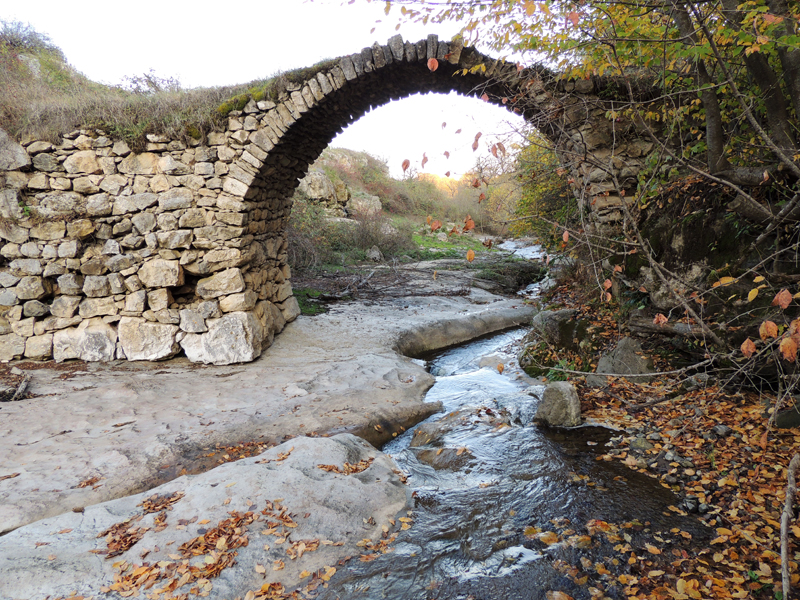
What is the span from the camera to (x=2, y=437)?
4023 mm

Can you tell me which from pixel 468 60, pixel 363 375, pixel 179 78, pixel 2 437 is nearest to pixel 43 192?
pixel 179 78

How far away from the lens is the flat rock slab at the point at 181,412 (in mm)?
3469

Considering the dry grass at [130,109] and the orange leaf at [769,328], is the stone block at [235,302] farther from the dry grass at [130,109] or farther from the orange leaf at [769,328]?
the orange leaf at [769,328]

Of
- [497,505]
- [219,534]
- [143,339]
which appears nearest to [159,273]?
[143,339]

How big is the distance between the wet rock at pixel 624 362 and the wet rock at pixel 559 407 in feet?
2.39

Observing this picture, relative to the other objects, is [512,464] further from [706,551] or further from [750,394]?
[750,394]

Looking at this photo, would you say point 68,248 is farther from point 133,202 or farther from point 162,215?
point 162,215

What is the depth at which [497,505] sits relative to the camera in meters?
3.23

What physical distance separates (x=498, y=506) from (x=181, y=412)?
3.43 m

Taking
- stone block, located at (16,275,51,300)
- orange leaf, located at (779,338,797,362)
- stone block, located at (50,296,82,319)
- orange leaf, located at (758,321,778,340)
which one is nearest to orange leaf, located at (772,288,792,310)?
orange leaf, located at (758,321,778,340)

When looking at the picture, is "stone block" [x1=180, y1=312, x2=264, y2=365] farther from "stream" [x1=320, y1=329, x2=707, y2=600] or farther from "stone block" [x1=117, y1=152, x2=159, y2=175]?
"stream" [x1=320, y1=329, x2=707, y2=600]

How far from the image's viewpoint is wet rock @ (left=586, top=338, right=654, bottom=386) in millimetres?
4766

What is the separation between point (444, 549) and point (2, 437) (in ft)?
13.6

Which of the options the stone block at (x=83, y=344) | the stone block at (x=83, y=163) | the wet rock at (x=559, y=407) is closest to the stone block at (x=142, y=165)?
the stone block at (x=83, y=163)
